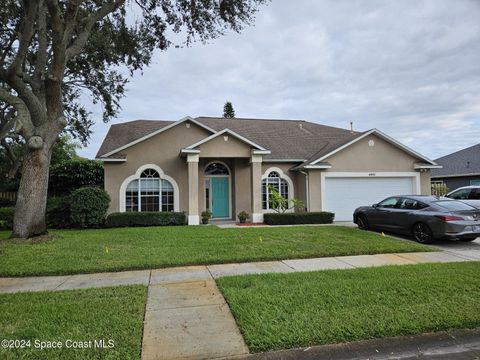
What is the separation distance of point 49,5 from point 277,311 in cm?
1233

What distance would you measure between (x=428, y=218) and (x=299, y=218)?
634 cm

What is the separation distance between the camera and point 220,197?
17516 mm

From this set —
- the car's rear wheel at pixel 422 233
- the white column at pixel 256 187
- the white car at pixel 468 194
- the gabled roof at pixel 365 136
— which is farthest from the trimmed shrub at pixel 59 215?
the white car at pixel 468 194

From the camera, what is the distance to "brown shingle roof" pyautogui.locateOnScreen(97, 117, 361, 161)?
58.7 feet

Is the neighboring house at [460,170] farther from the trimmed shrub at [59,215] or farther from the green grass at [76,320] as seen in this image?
the trimmed shrub at [59,215]

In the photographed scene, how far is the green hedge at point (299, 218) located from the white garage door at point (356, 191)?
112 centimetres

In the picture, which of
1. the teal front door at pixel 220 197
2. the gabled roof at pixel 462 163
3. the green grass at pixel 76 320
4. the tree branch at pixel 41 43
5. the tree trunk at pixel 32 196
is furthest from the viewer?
the gabled roof at pixel 462 163

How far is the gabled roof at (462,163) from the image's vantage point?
24244 mm

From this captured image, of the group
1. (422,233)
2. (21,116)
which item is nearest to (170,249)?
(21,116)

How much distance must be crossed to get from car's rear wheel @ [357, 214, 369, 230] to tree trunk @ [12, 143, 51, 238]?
1200 centimetres

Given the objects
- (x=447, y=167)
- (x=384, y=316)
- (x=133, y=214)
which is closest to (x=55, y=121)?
(x=133, y=214)

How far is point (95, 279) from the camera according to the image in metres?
6.25

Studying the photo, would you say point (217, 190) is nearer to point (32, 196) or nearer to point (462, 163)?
point (32, 196)

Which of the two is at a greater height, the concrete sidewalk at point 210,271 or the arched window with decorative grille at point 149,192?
the arched window with decorative grille at point 149,192
